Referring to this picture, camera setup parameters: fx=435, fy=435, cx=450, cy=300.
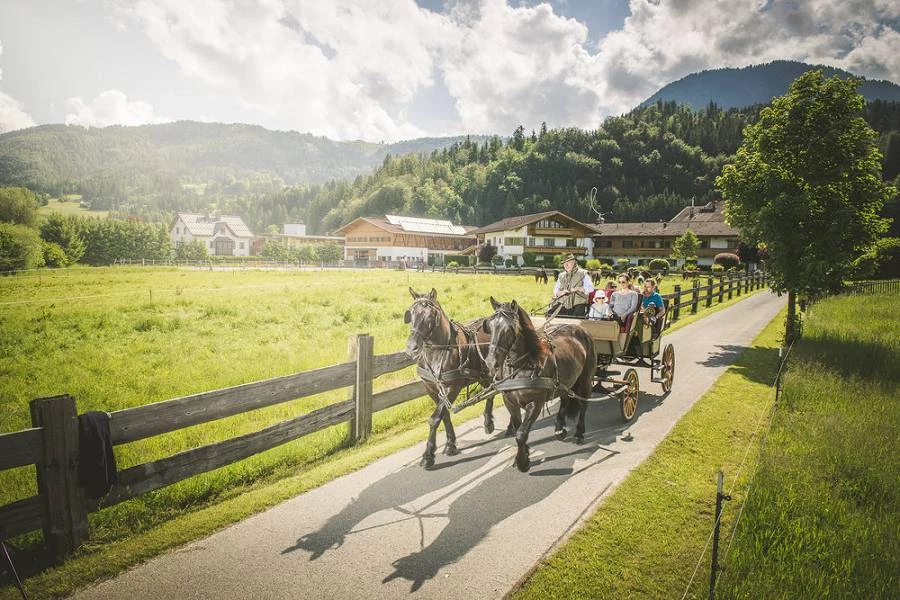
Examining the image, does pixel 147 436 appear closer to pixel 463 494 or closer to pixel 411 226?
pixel 463 494

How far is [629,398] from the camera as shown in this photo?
823cm

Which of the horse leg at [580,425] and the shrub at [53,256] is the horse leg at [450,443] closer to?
the horse leg at [580,425]

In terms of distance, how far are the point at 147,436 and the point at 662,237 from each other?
8381 centimetres

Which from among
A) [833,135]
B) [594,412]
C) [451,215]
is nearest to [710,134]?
[451,215]

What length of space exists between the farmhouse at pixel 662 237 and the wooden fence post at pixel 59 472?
7680 centimetres

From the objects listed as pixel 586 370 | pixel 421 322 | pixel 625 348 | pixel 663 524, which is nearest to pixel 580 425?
pixel 586 370

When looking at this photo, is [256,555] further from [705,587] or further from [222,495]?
[705,587]

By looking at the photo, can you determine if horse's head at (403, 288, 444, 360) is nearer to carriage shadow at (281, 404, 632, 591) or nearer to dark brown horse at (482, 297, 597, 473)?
dark brown horse at (482, 297, 597, 473)

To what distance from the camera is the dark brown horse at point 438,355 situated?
6.07m

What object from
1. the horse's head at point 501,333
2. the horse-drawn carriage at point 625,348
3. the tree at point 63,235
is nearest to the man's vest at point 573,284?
the horse-drawn carriage at point 625,348

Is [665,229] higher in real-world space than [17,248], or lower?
higher

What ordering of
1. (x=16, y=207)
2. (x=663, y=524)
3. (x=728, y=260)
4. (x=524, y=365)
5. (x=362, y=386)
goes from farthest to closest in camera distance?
1. (x=728, y=260)
2. (x=16, y=207)
3. (x=362, y=386)
4. (x=524, y=365)
5. (x=663, y=524)

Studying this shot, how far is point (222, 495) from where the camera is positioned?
5.43 metres

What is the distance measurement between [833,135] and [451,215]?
105 m
